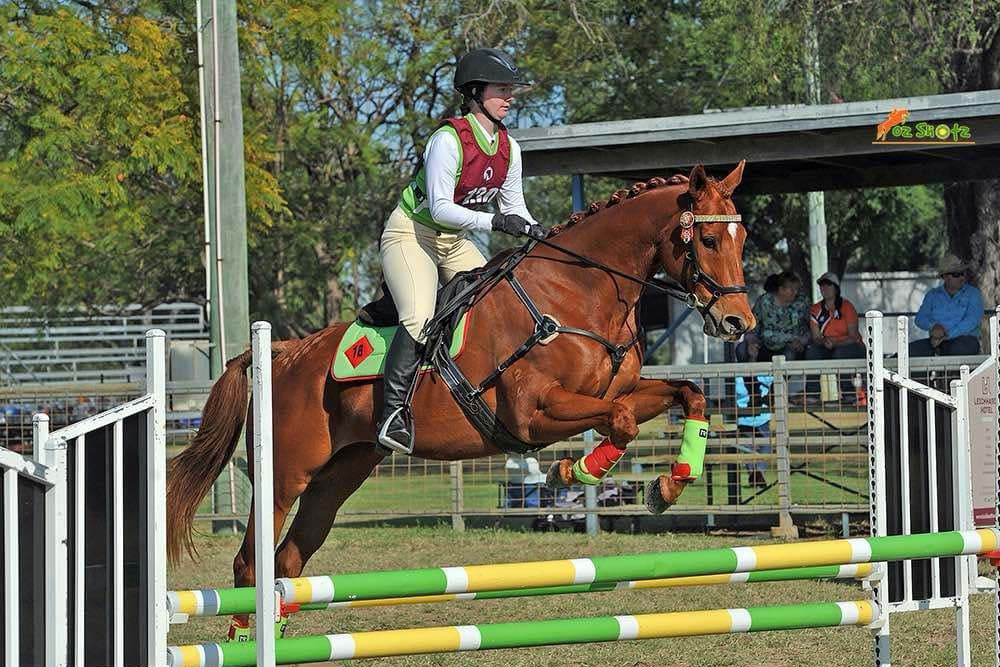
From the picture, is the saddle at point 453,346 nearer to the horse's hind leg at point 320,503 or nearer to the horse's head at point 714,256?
the horse's hind leg at point 320,503

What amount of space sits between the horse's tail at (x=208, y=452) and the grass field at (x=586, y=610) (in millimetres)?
1175

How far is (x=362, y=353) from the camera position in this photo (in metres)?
6.98

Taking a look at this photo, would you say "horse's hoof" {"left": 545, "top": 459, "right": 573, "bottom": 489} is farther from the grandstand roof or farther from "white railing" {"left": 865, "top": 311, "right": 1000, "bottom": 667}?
the grandstand roof

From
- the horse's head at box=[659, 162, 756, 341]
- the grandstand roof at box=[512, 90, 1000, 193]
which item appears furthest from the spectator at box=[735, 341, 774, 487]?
the horse's head at box=[659, 162, 756, 341]

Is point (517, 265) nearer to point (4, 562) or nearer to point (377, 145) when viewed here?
point (4, 562)

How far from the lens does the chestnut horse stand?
20.6 ft

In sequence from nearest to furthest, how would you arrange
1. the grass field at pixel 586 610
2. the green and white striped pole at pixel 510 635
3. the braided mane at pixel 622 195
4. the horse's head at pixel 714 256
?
the green and white striped pole at pixel 510 635, the horse's head at pixel 714 256, the braided mane at pixel 622 195, the grass field at pixel 586 610

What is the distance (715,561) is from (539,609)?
4.07 meters

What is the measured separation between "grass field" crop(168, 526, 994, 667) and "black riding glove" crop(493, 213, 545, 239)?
2126 mm

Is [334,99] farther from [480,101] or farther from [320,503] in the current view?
[480,101]

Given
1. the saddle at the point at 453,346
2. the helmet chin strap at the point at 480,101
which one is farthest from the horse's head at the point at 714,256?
the helmet chin strap at the point at 480,101

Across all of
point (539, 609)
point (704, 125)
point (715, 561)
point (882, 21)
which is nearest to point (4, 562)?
point (715, 561)

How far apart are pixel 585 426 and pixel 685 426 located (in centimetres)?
41

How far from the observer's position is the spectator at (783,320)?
13.8 m
